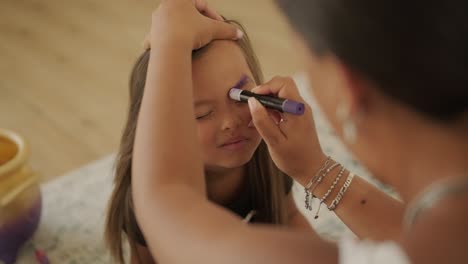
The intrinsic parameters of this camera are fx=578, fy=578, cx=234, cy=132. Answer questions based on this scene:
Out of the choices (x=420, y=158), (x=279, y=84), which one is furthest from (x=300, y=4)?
(x=279, y=84)

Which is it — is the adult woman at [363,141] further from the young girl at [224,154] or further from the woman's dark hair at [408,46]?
the young girl at [224,154]

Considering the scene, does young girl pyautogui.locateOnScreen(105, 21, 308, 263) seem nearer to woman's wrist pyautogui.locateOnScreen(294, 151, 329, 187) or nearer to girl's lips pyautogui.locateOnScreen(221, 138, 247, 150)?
girl's lips pyautogui.locateOnScreen(221, 138, 247, 150)

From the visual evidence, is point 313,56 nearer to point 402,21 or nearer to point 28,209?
point 402,21

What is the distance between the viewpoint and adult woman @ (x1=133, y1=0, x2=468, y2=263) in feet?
1.45

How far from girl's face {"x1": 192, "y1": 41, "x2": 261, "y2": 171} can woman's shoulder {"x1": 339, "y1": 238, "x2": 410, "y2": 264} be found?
0.41 m

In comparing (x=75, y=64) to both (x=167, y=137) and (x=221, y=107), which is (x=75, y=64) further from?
(x=167, y=137)

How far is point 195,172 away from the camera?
62cm

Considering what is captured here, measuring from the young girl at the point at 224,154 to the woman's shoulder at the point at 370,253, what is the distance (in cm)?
41

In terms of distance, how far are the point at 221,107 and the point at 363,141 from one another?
428 mm

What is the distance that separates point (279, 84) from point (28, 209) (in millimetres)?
721

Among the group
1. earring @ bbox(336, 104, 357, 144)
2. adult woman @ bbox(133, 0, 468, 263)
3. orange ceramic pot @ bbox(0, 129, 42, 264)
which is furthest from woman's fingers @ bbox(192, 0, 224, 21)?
orange ceramic pot @ bbox(0, 129, 42, 264)

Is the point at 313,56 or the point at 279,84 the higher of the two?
the point at 313,56

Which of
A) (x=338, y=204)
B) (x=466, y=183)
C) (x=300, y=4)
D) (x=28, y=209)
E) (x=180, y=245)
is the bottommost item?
(x=28, y=209)

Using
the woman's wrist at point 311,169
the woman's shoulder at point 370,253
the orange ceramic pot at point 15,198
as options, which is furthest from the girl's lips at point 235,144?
the orange ceramic pot at point 15,198
